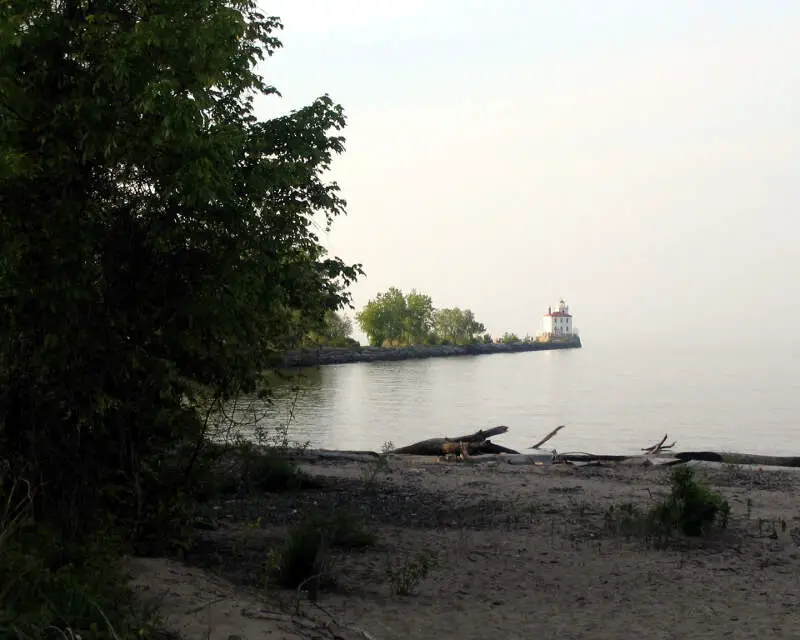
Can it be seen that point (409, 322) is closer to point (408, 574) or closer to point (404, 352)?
point (404, 352)

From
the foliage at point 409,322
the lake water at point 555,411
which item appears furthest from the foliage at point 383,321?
the lake water at point 555,411

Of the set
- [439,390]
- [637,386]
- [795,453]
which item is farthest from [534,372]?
[795,453]

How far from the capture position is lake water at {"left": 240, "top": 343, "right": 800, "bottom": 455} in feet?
115

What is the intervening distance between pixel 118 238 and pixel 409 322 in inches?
Answer: 5851

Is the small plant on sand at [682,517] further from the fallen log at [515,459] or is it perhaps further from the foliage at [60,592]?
the fallen log at [515,459]

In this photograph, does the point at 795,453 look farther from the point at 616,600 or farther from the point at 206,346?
the point at 206,346

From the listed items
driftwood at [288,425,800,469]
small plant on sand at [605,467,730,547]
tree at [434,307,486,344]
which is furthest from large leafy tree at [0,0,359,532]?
tree at [434,307,486,344]

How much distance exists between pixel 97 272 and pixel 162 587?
3.14m

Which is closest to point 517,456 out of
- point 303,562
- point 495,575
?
point 495,575

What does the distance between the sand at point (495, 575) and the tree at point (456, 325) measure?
152679 mm

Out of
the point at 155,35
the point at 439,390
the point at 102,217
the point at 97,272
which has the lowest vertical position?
the point at 439,390

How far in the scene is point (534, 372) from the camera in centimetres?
10138

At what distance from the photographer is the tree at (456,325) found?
557 ft

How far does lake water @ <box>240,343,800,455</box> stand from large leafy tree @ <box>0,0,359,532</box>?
227 cm
